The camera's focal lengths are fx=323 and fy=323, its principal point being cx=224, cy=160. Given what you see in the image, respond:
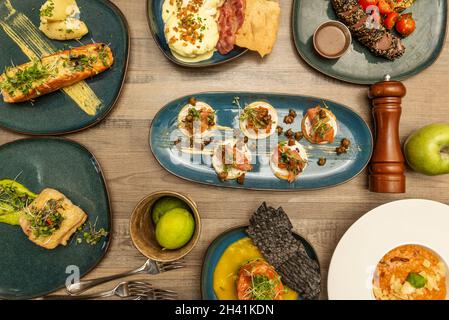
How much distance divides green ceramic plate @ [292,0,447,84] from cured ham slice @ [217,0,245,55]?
13.7 inches

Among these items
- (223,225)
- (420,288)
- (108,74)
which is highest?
(108,74)

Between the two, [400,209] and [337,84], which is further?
[337,84]

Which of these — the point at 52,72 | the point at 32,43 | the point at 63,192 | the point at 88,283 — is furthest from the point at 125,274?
the point at 32,43

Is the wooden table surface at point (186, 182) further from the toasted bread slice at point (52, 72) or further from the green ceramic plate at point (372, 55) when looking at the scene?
the toasted bread slice at point (52, 72)

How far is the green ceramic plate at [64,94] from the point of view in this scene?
1.85 metres

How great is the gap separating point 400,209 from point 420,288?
47cm

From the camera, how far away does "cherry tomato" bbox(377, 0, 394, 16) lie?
6.18 feet

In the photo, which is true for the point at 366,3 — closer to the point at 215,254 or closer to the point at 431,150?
the point at 431,150

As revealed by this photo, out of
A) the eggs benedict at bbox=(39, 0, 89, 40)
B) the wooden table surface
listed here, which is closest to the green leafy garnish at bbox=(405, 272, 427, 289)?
the wooden table surface

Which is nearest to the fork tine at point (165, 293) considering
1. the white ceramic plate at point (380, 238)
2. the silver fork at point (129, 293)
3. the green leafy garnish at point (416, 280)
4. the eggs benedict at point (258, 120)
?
the silver fork at point (129, 293)

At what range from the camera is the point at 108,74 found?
186 cm

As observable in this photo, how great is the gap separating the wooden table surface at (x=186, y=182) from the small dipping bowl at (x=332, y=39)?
131mm
